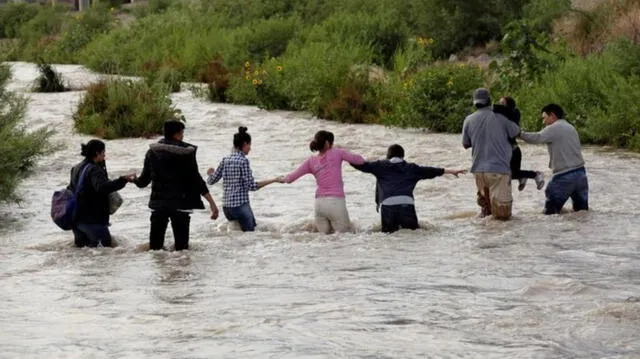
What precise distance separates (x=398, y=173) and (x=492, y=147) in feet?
4.15

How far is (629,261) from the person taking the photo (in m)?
13.2

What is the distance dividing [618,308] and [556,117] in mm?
5202

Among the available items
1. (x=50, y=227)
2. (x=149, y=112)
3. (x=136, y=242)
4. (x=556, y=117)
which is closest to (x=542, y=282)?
(x=556, y=117)

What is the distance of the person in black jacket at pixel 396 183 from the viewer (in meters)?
14.6

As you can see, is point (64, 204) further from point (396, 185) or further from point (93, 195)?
point (396, 185)

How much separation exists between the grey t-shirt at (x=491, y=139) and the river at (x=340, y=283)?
0.70m

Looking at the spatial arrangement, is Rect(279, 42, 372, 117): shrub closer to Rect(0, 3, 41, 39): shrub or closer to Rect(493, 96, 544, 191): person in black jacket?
Rect(493, 96, 544, 191): person in black jacket

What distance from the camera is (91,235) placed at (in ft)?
47.0

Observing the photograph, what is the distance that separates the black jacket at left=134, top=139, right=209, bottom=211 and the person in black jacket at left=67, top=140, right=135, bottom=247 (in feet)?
0.83

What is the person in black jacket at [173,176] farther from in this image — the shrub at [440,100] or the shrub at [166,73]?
the shrub at [166,73]

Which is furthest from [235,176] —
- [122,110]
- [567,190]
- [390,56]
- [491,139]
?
[390,56]

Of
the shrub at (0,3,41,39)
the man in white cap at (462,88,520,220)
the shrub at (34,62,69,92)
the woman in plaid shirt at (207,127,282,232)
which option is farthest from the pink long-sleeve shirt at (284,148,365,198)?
the shrub at (0,3,41,39)

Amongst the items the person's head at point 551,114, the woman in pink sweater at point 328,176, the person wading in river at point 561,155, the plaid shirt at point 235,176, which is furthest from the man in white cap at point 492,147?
the plaid shirt at point 235,176

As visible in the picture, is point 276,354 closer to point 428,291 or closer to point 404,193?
point 428,291
